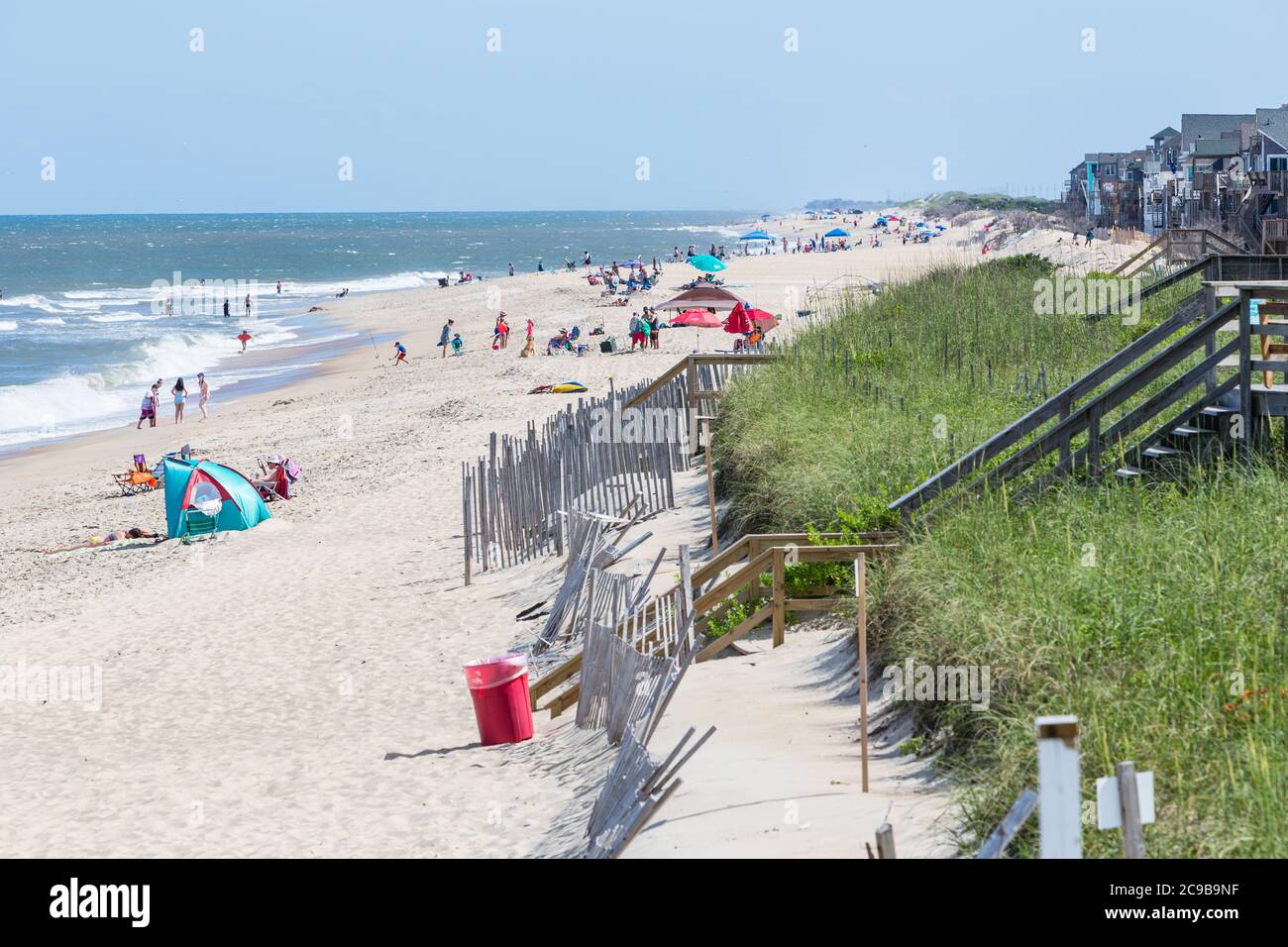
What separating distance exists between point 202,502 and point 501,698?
10.5 m

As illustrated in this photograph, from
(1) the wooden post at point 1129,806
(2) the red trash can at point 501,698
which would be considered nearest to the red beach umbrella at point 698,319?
(2) the red trash can at point 501,698

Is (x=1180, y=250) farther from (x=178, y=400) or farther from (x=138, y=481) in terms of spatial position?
(x=178, y=400)

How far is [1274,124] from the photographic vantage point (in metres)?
56.1

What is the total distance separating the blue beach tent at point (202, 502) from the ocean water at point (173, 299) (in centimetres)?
1286

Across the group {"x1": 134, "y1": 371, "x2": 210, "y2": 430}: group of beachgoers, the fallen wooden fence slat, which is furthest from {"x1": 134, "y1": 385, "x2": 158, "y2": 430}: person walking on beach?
the fallen wooden fence slat

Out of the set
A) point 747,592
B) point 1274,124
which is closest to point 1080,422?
point 747,592

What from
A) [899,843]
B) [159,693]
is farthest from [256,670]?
[899,843]

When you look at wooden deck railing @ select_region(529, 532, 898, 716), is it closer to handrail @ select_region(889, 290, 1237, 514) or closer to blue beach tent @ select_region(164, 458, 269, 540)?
handrail @ select_region(889, 290, 1237, 514)

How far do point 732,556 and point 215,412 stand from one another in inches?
939

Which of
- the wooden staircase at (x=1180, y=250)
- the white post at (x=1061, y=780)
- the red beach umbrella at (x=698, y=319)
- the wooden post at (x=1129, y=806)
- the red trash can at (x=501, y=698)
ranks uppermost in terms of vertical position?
the wooden staircase at (x=1180, y=250)

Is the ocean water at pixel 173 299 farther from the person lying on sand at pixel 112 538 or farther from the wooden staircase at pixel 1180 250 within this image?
the wooden staircase at pixel 1180 250

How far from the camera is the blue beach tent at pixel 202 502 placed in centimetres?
1780

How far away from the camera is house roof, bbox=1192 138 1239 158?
221ft

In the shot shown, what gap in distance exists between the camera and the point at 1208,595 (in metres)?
5.80
